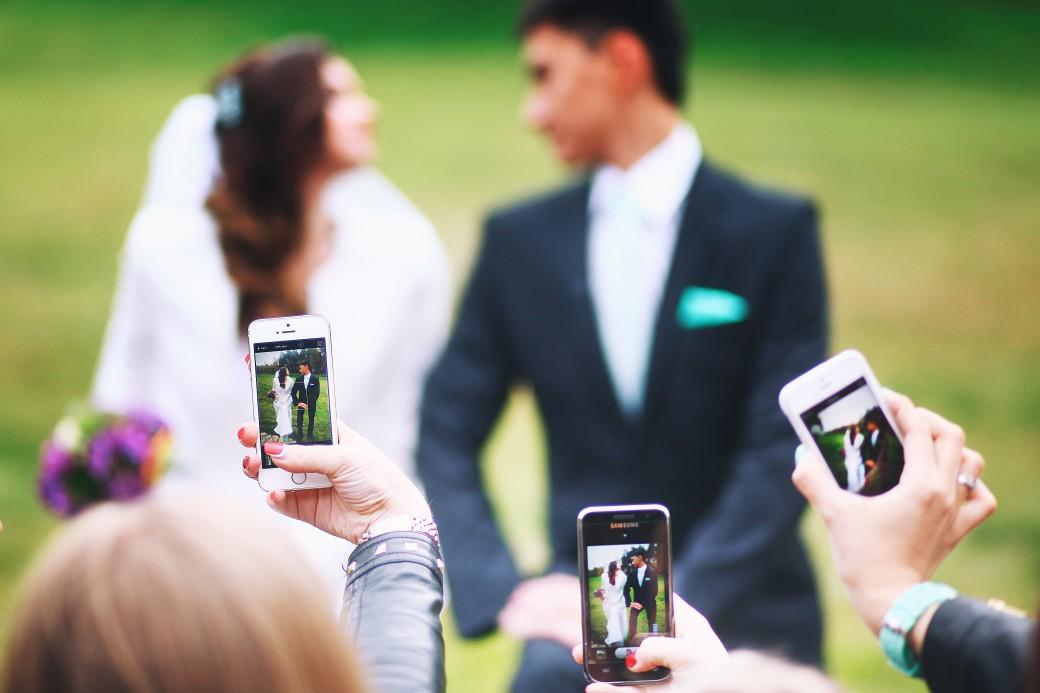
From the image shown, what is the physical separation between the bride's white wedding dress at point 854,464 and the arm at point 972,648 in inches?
9.2

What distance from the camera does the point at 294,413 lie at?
5.40 ft

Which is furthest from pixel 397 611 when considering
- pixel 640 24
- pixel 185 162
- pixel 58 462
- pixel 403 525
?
pixel 185 162

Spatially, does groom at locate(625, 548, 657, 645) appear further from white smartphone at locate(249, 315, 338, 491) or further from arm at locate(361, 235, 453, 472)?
arm at locate(361, 235, 453, 472)

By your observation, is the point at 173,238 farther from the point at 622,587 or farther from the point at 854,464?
the point at 854,464

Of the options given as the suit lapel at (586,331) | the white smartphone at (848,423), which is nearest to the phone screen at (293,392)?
the white smartphone at (848,423)

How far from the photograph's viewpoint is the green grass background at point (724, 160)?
5969mm

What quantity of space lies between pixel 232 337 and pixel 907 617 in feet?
6.73

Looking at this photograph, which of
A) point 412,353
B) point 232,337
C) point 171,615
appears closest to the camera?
point 171,615

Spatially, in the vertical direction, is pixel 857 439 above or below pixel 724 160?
below

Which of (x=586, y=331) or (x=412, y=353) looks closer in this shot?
(x=586, y=331)

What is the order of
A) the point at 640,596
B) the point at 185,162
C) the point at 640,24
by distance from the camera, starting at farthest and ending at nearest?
1. the point at 185,162
2. the point at 640,24
3. the point at 640,596

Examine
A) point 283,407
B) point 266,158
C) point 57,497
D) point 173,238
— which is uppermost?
point 266,158

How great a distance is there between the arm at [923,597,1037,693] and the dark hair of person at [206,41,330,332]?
2.04m

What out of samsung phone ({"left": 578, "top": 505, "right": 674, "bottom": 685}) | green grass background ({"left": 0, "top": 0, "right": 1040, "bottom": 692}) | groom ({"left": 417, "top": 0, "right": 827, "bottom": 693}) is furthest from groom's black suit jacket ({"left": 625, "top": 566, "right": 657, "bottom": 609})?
green grass background ({"left": 0, "top": 0, "right": 1040, "bottom": 692})
